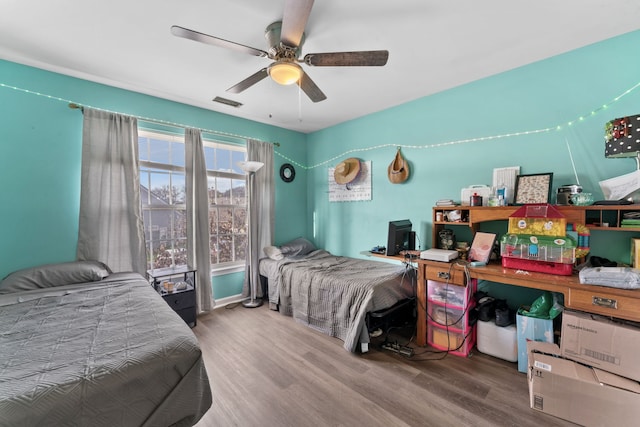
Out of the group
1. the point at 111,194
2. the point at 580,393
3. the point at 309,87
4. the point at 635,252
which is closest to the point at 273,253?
the point at 111,194

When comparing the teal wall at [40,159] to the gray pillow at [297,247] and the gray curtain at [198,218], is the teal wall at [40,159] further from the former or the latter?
the gray pillow at [297,247]

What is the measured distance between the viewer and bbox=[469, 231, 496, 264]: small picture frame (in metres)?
2.32

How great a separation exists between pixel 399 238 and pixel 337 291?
91 centimetres

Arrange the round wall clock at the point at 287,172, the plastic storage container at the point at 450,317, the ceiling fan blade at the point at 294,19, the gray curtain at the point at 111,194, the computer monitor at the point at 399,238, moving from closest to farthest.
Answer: the ceiling fan blade at the point at 294,19 < the plastic storage container at the point at 450,317 < the gray curtain at the point at 111,194 < the computer monitor at the point at 399,238 < the round wall clock at the point at 287,172

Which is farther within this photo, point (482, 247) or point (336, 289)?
point (336, 289)

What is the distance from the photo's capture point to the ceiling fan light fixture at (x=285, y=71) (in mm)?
1752

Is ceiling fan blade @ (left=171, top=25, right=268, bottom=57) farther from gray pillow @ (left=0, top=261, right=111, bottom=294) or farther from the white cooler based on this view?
the white cooler

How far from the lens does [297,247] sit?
398cm

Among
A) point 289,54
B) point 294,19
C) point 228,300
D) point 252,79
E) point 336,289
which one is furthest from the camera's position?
point 228,300

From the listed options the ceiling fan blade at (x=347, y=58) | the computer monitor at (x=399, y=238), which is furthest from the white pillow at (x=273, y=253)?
the ceiling fan blade at (x=347, y=58)

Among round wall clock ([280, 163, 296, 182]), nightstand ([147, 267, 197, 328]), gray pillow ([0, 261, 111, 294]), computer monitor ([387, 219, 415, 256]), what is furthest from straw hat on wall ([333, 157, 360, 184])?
gray pillow ([0, 261, 111, 294])

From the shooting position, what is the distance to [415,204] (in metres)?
3.14

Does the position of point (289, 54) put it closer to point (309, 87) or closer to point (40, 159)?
point (309, 87)

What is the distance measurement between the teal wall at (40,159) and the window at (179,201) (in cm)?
58
